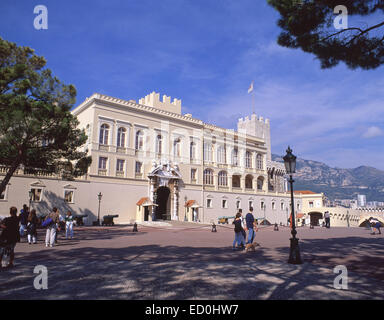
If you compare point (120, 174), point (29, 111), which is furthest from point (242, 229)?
point (120, 174)

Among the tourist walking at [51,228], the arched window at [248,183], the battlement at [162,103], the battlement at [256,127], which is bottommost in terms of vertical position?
the tourist walking at [51,228]

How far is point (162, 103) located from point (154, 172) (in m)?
11.6

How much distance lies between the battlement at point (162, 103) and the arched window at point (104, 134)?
930 cm

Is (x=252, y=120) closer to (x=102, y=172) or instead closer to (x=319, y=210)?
(x=319, y=210)

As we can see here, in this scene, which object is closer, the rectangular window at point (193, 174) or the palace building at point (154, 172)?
the palace building at point (154, 172)

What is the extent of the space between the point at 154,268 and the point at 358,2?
9.92 meters

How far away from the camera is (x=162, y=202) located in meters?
38.4

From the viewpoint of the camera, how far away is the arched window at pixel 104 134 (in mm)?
32938

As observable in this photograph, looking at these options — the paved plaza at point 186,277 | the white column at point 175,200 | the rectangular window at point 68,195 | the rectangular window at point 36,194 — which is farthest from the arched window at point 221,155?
the paved plaza at point 186,277

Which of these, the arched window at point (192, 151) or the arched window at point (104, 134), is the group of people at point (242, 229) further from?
the arched window at point (192, 151)
